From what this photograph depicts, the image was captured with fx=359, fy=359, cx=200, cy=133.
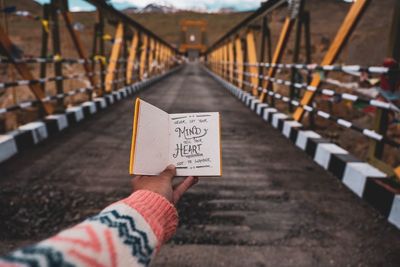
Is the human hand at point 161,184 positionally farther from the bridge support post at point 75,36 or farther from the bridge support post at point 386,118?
the bridge support post at point 75,36

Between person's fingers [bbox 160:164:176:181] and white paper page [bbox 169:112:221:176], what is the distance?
0.08ft

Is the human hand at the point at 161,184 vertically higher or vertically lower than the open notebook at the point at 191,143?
lower

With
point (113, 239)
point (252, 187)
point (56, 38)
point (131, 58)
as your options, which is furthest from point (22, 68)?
point (131, 58)

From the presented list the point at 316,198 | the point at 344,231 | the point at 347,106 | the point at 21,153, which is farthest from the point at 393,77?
the point at 347,106

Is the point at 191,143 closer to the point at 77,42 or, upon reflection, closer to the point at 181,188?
the point at 181,188

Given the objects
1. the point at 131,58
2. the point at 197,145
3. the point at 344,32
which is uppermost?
the point at 344,32

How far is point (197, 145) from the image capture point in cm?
121

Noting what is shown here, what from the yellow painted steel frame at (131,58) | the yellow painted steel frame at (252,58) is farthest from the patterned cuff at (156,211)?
the yellow painted steel frame at (131,58)

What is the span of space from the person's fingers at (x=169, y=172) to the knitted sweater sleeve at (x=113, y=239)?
18 cm

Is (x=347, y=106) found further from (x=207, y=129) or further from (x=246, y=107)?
(x=207, y=129)

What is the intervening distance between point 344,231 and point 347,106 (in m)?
8.08

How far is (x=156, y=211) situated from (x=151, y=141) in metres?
0.29

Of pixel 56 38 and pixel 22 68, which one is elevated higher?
pixel 56 38

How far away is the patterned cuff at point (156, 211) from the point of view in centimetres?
83
